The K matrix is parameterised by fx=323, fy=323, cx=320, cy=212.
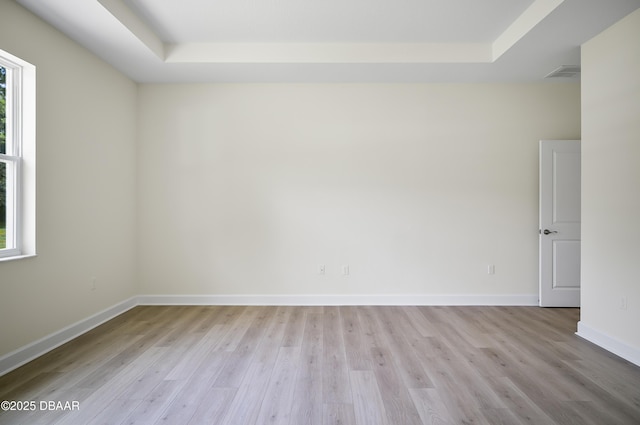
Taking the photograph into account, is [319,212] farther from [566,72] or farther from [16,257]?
[566,72]

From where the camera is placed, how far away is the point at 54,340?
2.83m

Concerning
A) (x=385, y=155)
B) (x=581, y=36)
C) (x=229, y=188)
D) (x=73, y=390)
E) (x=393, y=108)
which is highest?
(x=581, y=36)

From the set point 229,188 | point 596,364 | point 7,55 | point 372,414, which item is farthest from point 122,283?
point 596,364

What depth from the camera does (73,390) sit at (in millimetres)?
2170

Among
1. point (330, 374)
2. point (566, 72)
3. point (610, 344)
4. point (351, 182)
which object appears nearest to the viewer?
point (330, 374)

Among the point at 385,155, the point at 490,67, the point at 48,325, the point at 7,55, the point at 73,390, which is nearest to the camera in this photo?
the point at 73,390

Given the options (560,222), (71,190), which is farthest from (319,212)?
(560,222)

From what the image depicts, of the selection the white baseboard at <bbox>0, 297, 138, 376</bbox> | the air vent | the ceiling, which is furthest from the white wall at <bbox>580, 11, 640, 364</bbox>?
the white baseboard at <bbox>0, 297, 138, 376</bbox>

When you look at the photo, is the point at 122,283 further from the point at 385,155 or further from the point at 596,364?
the point at 596,364

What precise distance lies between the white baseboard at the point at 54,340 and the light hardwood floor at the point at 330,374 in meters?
0.07

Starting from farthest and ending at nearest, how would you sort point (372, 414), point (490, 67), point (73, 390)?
1. point (490, 67)
2. point (73, 390)
3. point (372, 414)

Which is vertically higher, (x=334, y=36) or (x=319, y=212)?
(x=334, y=36)

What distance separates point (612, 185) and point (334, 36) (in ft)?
9.56

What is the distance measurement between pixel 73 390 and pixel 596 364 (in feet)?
12.6
